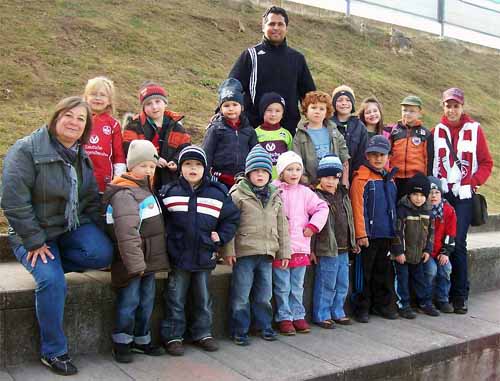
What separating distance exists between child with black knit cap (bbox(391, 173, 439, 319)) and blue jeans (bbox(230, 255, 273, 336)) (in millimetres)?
1476

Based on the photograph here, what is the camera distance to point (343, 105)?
5.39 meters

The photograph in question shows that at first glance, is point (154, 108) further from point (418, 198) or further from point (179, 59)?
point (179, 59)

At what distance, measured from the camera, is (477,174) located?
566 cm

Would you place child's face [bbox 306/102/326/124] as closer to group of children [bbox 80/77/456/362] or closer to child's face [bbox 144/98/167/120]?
group of children [bbox 80/77/456/362]

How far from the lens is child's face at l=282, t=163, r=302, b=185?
4.62 m

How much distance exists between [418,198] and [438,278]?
947 mm

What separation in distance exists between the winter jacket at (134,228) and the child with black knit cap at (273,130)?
1400 millimetres

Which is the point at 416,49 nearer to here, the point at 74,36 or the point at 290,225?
the point at 74,36

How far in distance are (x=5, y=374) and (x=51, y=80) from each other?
639 centimetres


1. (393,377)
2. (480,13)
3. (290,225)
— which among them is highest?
(480,13)

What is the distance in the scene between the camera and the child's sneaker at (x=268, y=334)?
175 inches

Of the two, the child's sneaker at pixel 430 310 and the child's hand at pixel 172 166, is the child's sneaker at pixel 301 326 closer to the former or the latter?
the child's sneaker at pixel 430 310

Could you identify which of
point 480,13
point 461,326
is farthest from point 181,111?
point 480,13

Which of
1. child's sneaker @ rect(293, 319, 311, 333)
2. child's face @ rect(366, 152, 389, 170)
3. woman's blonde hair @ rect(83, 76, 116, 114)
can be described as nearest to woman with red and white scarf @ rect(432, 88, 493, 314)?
A: child's face @ rect(366, 152, 389, 170)
